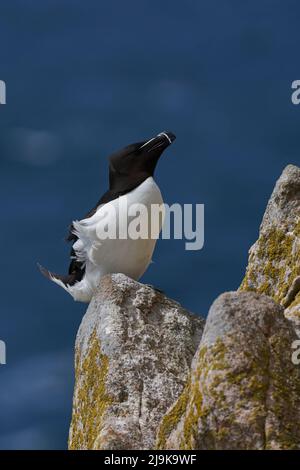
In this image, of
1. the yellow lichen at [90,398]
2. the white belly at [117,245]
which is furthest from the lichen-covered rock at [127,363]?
the white belly at [117,245]

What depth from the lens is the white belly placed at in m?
13.5

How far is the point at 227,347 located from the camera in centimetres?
960

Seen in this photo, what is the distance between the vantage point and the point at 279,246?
1292cm

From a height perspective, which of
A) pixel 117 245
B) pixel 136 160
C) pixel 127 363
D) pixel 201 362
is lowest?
pixel 201 362

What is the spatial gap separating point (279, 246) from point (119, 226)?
190 cm

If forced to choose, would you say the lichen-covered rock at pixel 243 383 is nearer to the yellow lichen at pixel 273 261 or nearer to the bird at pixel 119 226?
the yellow lichen at pixel 273 261

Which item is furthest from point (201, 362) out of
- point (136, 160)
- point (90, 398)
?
point (136, 160)

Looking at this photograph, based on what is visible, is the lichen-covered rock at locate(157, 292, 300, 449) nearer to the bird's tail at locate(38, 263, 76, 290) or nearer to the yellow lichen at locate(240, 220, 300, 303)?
the yellow lichen at locate(240, 220, 300, 303)

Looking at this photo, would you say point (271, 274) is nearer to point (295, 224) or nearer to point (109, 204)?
point (295, 224)

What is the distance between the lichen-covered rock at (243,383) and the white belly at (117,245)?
12.4ft

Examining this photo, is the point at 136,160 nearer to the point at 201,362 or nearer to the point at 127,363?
the point at 127,363

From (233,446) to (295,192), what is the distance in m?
4.68

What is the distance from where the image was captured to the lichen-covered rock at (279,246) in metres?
12.6
